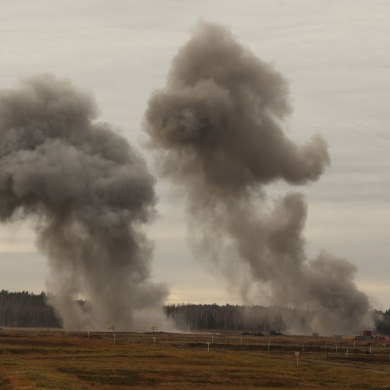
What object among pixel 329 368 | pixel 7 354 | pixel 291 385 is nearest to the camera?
pixel 291 385

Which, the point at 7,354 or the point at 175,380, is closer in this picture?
the point at 175,380

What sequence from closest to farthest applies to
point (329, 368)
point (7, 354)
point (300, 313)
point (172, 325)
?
1. point (329, 368)
2. point (7, 354)
3. point (172, 325)
4. point (300, 313)

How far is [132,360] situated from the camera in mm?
74500

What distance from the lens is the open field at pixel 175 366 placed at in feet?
180

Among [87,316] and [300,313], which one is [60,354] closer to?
[87,316]

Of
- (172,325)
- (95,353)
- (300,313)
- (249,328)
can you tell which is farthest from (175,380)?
(249,328)

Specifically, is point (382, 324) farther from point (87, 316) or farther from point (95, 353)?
point (95, 353)

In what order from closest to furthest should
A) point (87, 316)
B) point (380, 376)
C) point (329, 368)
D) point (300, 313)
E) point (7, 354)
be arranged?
point (380, 376)
point (329, 368)
point (7, 354)
point (87, 316)
point (300, 313)

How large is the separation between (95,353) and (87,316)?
62.6 m

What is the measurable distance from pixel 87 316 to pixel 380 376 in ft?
289

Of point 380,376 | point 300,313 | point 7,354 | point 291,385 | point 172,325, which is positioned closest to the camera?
point 291,385

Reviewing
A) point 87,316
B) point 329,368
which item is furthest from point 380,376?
point 87,316

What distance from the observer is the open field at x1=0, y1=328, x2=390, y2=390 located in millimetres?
54750

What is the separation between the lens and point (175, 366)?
69625 millimetres
